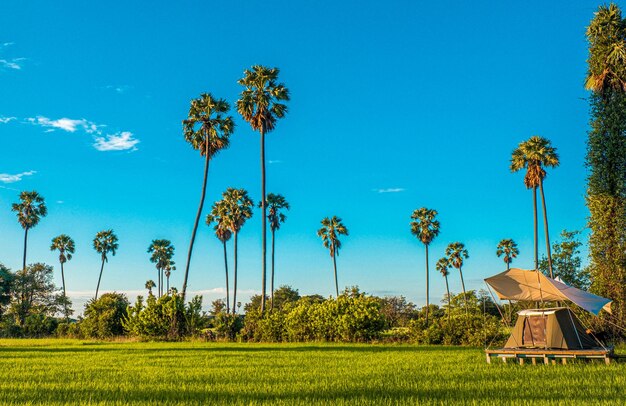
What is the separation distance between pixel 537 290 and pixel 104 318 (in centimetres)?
3976

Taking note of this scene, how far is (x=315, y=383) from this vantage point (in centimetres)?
1338

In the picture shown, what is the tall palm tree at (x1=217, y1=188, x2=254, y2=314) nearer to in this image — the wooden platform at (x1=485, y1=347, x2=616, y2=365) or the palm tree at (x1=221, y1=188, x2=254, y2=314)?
the palm tree at (x1=221, y1=188, x2=254, y2=314)

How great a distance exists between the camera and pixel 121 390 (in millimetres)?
12594

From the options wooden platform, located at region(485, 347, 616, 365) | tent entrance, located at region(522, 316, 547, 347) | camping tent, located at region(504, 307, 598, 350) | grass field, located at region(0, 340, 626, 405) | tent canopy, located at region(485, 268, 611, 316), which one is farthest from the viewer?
tent entrance, located at region(522, 316, 547, 347)

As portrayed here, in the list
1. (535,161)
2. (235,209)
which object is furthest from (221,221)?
(535,161)

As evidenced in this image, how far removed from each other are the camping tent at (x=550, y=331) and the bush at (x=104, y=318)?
37801mm

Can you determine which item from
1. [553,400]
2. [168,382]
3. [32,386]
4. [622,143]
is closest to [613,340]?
[622,143]

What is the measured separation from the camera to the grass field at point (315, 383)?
432 inches

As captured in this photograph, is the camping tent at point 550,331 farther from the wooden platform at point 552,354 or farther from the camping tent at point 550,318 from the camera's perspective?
the wooden platform at point 552,354

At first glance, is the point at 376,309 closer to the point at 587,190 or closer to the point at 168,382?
the point at 587,190

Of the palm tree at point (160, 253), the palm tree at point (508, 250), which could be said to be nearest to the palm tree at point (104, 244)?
the palm tree at point (160, 253)

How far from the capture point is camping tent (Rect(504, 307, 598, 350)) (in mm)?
18406

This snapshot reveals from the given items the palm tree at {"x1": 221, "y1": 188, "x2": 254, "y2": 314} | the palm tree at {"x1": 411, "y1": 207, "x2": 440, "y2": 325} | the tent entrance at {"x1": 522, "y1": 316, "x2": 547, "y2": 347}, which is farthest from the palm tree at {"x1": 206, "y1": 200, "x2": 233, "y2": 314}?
the tent entrance at {"x1": 522, "y1": 316, "x2": 547, "y2": 347}

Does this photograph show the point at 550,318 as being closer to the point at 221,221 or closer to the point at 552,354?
the point at 552,354
